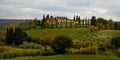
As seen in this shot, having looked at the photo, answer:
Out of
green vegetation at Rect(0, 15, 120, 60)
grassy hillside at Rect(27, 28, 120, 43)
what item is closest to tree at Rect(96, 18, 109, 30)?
green vegetation at Rect(0, 15, 120, 60)

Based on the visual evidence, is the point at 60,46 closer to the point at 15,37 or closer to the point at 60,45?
the point at 60,45

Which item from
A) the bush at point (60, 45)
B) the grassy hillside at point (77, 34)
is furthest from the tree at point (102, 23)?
the bush at point (60, 45)

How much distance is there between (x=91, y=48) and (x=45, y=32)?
5754cm

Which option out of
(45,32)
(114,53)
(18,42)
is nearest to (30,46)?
(18,42)

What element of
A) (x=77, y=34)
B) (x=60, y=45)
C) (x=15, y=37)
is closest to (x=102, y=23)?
(x=77, y=34)

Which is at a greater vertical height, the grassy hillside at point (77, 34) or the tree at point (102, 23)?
the tree at point (102, 23)

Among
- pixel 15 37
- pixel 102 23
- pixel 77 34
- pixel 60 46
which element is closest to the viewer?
pixel 60 46

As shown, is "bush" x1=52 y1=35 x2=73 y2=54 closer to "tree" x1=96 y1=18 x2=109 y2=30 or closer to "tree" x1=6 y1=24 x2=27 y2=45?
"tree" x1=6 y1=24 x2=27 y2=45

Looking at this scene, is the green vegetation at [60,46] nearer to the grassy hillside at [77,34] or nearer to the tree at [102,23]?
the grassy hillside at [77,34]

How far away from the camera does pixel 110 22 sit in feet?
581

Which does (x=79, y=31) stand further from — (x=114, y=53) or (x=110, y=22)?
(x=114, y=53)

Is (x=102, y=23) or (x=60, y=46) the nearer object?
(x=60, y=46)

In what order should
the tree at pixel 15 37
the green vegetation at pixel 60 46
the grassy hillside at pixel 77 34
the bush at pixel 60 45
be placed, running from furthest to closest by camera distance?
the grassy hillside at pixel 77 34 < the tree at pixel 15 37 < the bush at pixel 60 45 < the green vegetation at pixel 60 46

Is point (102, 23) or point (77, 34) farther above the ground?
point (102, 23)
